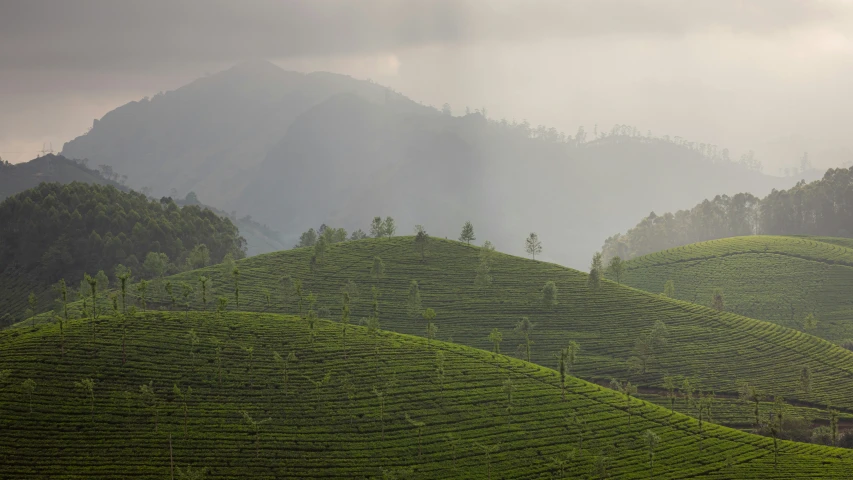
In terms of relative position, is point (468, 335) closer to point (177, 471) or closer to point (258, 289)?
point (258, 289)

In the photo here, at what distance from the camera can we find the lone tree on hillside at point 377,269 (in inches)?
5433

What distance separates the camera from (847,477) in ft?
240

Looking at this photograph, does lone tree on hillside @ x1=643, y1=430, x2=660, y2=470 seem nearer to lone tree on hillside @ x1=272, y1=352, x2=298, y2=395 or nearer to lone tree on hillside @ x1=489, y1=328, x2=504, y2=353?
lone tree on hillside @ x1=489, y1=328, x2=504, y2=353

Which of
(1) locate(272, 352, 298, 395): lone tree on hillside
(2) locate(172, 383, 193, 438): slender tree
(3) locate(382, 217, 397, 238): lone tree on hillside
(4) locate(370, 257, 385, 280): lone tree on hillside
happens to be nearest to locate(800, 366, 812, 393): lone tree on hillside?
(4) locate(370, 257, 385, 280): lone tree on hillside

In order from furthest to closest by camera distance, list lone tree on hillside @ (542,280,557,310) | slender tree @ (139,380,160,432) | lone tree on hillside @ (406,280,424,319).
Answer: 1. lone tree on hillside @ (542,280,557,310)
2. lone tree on hillside @ (406,280,424,319)
3. slender tree @ (139,380,160,432)

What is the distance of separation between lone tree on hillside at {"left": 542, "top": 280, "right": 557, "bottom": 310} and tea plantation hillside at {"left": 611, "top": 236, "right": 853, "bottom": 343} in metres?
51.9

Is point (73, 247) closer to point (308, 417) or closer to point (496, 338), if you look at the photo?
point (496, 338)

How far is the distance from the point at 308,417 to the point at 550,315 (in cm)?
6421

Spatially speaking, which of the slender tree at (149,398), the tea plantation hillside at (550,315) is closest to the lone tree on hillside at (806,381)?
the tea plantation hillside at (550,315)

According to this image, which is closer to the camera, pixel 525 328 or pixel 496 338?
pixel 496 338

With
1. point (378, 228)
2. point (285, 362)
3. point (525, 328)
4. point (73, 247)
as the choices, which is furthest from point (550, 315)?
point (73, 247)

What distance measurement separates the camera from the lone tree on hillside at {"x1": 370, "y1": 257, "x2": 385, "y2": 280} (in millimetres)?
138000

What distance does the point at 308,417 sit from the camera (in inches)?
3046

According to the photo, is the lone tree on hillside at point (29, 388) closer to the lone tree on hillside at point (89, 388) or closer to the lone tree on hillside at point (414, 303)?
the lone tree on hillside at point (89, 388)
